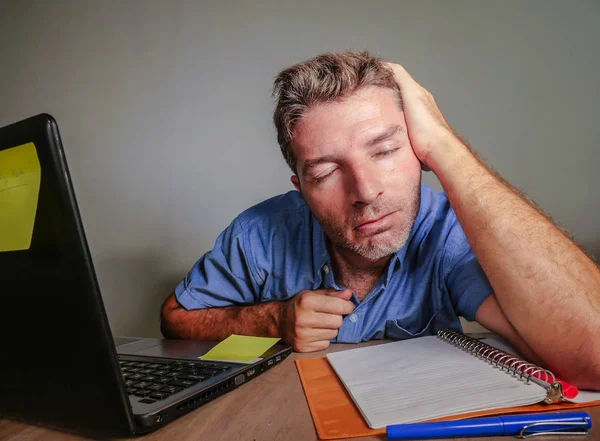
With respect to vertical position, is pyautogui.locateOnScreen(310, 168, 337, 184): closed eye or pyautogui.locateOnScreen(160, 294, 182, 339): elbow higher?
pyautogui.locateOnScreen(310, 168, 337, 184): closed eye

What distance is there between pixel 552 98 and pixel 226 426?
57.6 inches

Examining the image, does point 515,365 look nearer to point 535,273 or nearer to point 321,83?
point 535,273

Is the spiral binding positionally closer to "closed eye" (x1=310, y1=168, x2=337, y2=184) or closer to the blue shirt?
the blue shirt

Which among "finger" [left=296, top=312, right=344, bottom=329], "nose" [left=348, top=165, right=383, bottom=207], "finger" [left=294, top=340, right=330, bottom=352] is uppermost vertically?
"nose" [left=348, top=165, right=383, bottom=207]

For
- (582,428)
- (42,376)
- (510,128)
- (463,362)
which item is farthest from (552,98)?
(42,376)

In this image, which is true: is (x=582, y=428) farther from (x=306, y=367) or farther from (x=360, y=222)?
(x=360, y=222)

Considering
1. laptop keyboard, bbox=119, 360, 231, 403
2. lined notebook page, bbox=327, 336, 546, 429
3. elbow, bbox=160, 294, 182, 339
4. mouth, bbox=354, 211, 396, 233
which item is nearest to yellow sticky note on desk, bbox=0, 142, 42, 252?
A: laptop keyboard, bbox=119, 360, 231, 403

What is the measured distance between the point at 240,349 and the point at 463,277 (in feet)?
1.54

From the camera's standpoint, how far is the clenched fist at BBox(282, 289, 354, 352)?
0.90 m

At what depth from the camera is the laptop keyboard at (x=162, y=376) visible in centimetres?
59

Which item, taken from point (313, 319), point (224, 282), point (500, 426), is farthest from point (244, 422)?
point (224, 282)

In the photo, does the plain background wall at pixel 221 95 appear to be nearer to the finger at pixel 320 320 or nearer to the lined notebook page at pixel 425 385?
the finger at pixel 320 320

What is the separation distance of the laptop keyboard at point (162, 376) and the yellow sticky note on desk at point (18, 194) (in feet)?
0.82

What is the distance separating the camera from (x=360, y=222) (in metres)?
0.96
